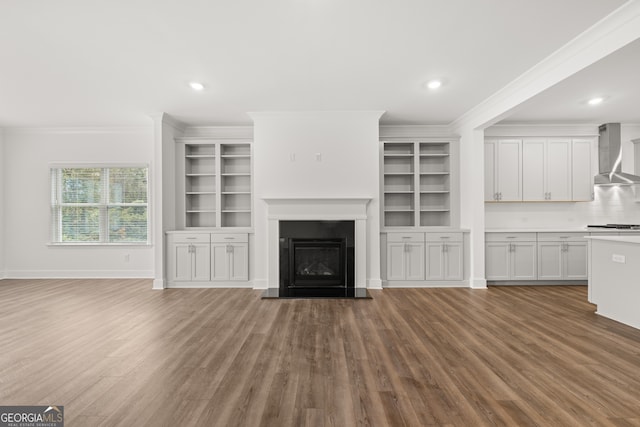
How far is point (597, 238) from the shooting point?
148 inches

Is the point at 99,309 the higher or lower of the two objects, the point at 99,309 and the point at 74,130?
the lower

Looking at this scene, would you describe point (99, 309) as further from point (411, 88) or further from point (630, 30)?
point (630, 30)

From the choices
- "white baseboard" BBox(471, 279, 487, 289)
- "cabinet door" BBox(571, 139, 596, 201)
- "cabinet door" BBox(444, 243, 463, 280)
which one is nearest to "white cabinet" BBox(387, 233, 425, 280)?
"cabinet door" BBox(444, 243, 463, 280)

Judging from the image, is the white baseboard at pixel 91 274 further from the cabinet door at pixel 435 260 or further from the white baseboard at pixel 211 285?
the cabinet door at pixel 435 260

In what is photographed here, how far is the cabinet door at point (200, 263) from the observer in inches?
210

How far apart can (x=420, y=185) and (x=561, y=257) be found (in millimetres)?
2607

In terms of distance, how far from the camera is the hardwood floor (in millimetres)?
1911

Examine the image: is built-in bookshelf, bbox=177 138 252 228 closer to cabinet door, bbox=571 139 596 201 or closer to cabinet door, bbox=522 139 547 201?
cabinet door, bbox=522 139 547 201

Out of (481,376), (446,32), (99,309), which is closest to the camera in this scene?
(481,376)

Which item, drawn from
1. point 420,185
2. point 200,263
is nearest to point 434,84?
point 420,185

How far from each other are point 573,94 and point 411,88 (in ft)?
7.04

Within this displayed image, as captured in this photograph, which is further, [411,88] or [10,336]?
[411,88]

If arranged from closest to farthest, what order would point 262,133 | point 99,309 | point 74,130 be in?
point 99,309
point 262,133
point 74,130

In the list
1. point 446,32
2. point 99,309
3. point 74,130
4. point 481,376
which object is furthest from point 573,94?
point 74,130
